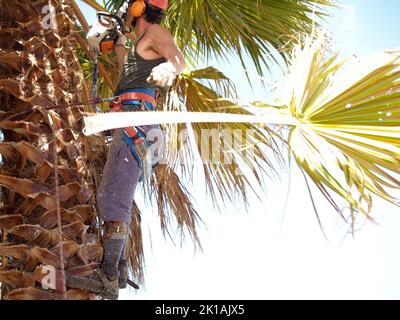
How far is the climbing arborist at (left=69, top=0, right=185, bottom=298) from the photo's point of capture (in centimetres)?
371

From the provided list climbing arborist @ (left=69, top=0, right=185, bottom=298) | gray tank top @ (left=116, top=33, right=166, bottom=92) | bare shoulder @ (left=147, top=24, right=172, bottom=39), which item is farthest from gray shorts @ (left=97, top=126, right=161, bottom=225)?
bare shoulder @ (left=147, top=24, right=172, bottom=39)

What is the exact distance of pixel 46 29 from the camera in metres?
4.12

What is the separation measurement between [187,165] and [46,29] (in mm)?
1700

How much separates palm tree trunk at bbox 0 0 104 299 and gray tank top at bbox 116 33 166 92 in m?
0.32

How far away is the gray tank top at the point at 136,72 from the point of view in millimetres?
4090

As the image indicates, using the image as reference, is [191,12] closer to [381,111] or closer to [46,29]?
[46,29]

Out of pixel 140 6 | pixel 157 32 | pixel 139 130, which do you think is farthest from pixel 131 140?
pixel 140 6

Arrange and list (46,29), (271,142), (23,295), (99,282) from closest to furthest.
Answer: (23,295) < (99,282) < (46,29) < (271,142)

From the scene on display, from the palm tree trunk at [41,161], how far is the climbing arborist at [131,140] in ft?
0.32

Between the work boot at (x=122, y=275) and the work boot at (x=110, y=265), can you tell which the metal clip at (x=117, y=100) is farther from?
the work boot at (x=122, y=275)

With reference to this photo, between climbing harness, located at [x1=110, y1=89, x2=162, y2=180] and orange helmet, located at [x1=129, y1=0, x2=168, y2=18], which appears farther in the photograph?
orange helmet, located at [x1=129, y1=0, x2=168, y2=18]

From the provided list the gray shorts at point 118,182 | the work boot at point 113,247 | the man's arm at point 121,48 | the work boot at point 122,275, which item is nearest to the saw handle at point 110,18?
the man's arm at point 121,48

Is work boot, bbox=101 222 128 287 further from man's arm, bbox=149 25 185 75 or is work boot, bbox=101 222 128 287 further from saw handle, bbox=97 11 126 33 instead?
saw handle, bbox=97 11 126 33

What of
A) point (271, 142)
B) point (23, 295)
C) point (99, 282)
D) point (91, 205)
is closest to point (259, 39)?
point (271, 142)
